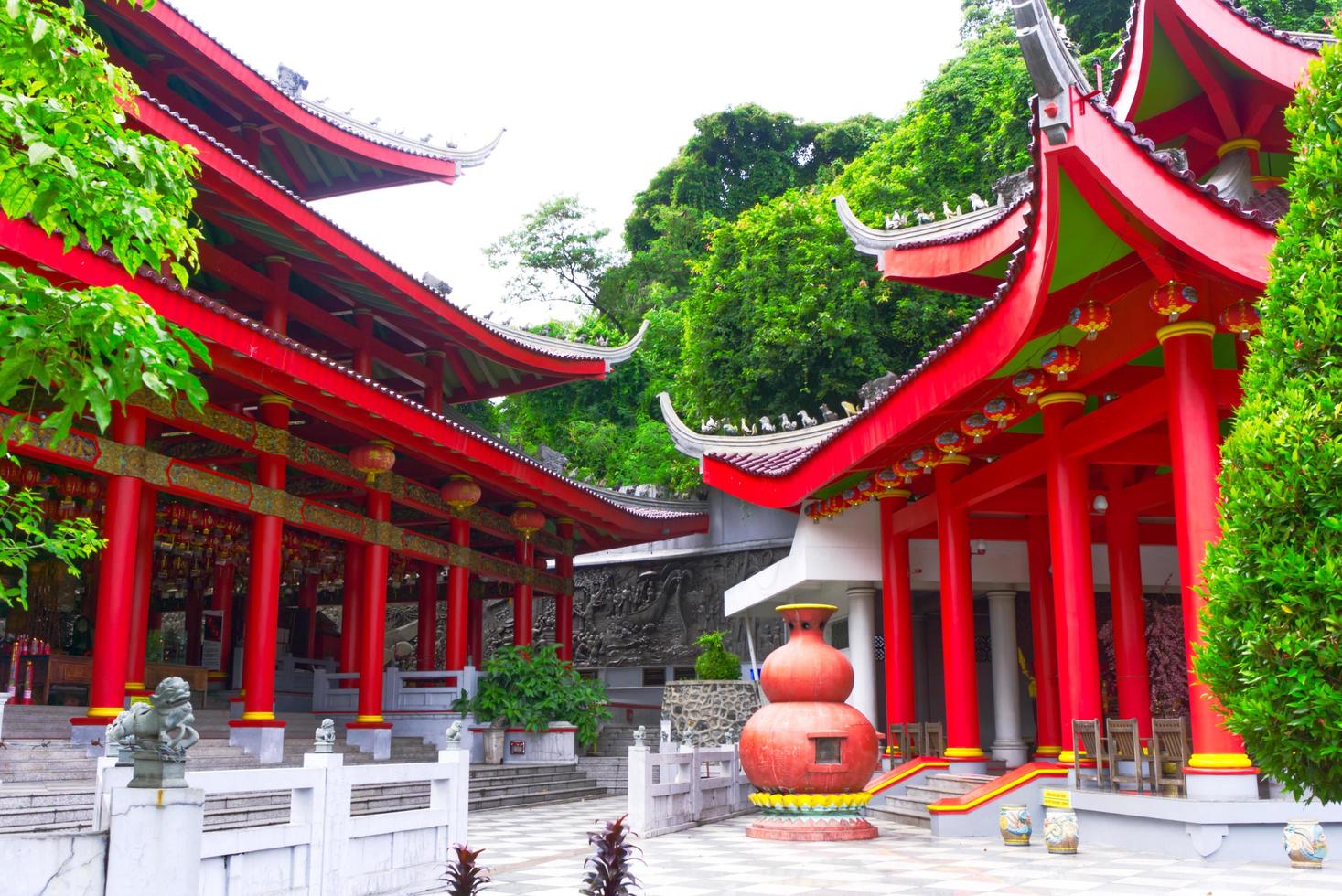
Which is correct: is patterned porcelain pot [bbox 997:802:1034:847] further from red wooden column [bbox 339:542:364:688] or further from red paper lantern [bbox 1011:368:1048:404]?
red wooden column [bbox 339:542:364:688]

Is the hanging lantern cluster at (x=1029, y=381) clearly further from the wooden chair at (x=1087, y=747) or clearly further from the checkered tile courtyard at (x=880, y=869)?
the checkered tile courtyard at (x=880, y=869)

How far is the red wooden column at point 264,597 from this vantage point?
12.4 m

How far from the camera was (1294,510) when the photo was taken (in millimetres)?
4238

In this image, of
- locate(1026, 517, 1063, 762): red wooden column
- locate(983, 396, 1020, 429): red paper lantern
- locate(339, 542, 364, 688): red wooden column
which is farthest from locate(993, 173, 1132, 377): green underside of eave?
locate(339, 542, 364, 688): red wooden column

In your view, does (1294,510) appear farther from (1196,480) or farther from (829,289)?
(829,289)

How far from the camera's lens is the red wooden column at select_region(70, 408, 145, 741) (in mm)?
10523

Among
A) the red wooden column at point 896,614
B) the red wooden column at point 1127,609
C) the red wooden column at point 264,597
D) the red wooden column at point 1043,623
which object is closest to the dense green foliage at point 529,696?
the red wooden column at point 264,597

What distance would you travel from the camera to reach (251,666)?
1238 cm

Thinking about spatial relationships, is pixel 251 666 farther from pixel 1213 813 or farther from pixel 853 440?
pixel 1213 813

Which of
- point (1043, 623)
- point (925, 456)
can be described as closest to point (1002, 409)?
point (925, 456)

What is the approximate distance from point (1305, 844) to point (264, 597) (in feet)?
31.8

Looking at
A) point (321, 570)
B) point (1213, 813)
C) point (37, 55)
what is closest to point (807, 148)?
point (321, 570)

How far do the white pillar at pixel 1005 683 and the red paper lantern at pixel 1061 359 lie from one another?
515cm

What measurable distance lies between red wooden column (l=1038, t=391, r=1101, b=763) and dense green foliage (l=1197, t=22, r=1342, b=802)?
5996mm
